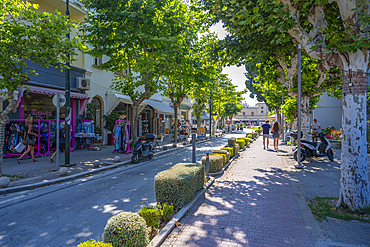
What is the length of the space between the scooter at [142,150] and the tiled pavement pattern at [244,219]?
16.3 feet

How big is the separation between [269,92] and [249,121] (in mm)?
87472

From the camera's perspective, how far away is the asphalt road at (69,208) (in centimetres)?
397

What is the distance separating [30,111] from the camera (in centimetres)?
1320

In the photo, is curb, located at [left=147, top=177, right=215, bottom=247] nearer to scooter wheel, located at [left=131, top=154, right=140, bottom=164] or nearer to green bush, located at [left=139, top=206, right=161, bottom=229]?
green bush, located at [left=139, top=206, right=161, bottom=229]

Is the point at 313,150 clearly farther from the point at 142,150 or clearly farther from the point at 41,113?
the point at 41,113

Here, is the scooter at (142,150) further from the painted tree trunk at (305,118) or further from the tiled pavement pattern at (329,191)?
the painted tree trunk at (305,118)

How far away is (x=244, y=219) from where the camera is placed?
15.0ft

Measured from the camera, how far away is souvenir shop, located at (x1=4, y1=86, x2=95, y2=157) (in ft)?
38.1

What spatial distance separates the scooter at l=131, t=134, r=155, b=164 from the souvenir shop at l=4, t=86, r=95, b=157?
4.84 meters

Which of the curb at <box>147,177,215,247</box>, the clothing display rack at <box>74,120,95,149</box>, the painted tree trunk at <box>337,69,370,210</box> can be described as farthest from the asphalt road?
the clothing display rack at <box>74,120,95,149</box>

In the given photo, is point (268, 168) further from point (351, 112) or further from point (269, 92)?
point (269, 92)

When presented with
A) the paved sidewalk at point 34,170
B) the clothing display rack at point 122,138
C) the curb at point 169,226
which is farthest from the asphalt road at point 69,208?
the clothing display rack at point 122,138

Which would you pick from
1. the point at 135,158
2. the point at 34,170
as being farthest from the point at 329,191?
the point at 34,170

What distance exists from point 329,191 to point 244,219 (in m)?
3.21
